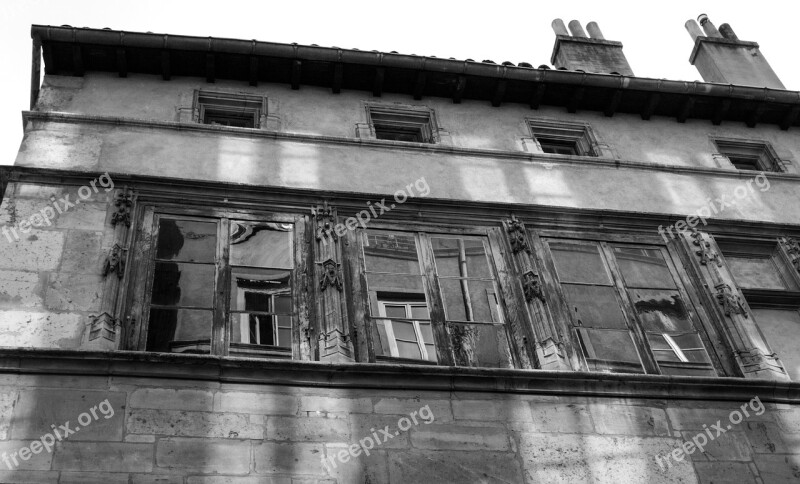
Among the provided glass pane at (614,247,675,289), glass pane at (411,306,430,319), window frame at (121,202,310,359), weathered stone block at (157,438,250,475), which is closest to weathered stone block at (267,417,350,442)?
weathered stone block at (157,438,250,475)

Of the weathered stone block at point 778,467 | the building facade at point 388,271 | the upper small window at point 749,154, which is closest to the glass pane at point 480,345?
the building facade at point 388,271

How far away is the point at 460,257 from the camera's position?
1101cm

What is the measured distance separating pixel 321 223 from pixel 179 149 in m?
2.03

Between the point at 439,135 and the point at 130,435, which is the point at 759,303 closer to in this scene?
the point at 439,135

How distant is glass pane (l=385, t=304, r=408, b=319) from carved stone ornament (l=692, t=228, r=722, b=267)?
3.74 m

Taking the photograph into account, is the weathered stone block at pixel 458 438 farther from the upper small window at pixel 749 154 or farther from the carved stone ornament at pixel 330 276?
the upper small window at pixel 749 154

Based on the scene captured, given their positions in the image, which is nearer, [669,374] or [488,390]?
[488,390]

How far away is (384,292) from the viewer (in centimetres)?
1039

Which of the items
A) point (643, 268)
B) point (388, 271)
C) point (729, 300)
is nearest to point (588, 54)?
point (643, 268)

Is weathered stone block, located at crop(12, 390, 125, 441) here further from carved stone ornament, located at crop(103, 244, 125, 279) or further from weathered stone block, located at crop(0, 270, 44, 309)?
carved stone ornament, located at crop(103, 244, 125, 279)

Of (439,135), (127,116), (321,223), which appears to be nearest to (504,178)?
(439,135)

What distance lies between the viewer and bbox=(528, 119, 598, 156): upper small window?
44.4 feet

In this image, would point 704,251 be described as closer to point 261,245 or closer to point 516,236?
point 516,236

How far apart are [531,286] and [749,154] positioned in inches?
209
